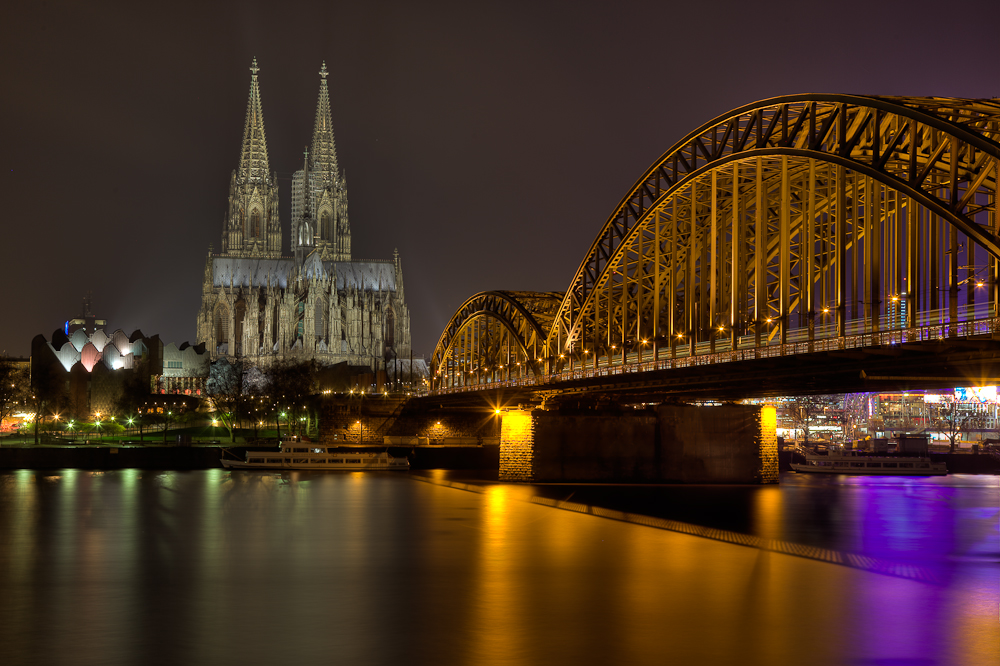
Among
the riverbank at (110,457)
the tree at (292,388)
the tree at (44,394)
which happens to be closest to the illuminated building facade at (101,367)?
the tree at (44,394)

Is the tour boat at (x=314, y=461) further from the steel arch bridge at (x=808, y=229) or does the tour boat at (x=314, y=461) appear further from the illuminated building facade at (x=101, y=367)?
the illuminated building facade at (x=101, y=367)

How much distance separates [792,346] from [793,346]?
125 millimetres

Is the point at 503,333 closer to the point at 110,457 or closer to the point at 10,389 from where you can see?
the point at 110,457

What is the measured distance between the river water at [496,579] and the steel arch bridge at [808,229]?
28.5 feet

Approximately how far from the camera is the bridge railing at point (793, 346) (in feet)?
125

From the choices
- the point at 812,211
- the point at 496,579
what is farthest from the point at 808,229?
the point at 496,579

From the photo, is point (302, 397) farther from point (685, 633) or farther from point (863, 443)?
point (685, 633)

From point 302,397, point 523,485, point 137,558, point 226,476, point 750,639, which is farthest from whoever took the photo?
point 302,397

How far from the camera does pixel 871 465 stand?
103 metres

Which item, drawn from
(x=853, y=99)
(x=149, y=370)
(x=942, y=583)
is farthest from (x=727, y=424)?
(x=149, y=370)

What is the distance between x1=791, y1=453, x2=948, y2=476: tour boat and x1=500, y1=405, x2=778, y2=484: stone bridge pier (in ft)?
87.6

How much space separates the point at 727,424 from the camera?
7325 centimetres

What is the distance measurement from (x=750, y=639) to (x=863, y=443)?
112 meters

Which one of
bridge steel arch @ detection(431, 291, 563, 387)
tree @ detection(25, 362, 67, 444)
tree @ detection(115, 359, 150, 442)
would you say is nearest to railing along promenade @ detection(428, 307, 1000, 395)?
bridge steel arch @ detection(431, 291, 563, 387)
